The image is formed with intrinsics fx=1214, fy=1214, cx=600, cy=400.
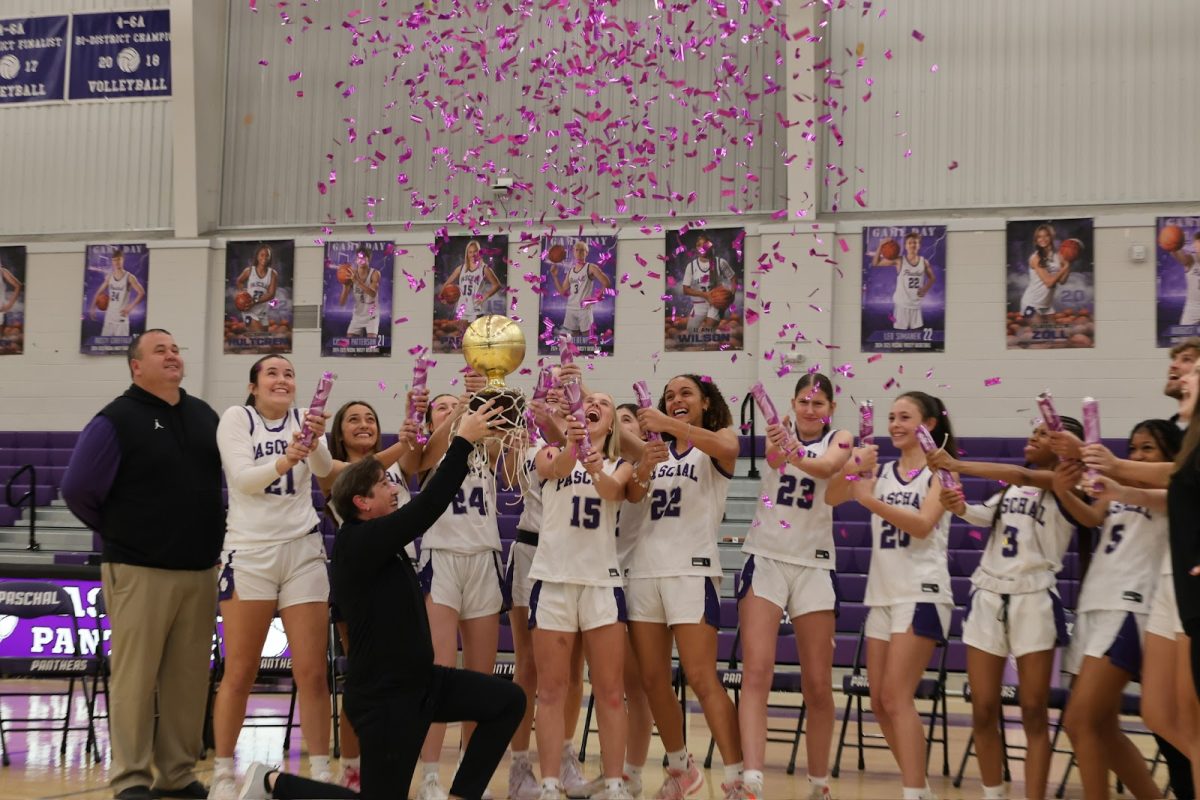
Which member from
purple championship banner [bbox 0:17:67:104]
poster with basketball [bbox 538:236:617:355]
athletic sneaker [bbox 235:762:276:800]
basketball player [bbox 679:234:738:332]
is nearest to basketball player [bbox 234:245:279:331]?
purple championship banner [bbox 0:17:67:104]

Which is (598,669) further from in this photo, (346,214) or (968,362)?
(346,214)

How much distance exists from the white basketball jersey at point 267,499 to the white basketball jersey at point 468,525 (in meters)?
0.55

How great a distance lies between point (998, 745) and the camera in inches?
196

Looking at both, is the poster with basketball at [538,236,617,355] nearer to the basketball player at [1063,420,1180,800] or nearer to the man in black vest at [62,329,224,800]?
the man in black vest at [62,329,224,800]

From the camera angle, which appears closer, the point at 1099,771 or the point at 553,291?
the point at 1099,771

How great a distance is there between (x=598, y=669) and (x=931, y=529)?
153 cm

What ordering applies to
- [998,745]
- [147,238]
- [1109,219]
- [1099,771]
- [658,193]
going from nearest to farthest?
[1099,771]
[998,745]
[1109,219]
[658,193]
[147,238]

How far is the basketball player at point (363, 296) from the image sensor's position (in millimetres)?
13492

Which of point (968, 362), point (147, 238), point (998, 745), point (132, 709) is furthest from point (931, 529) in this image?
point (147, 238)

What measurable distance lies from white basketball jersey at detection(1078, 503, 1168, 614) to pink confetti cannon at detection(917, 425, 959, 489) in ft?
2.03

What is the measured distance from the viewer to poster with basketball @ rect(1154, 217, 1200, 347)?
1162 centimetres

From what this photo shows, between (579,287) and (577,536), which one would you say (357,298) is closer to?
(579,287)

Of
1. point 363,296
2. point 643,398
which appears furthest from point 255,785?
point 363,296

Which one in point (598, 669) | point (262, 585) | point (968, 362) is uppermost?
point (968, 362)
